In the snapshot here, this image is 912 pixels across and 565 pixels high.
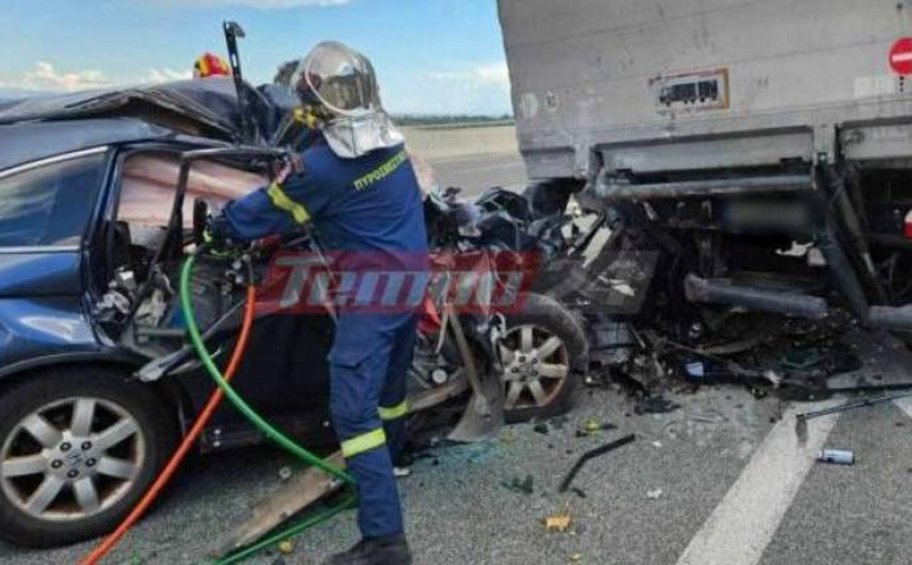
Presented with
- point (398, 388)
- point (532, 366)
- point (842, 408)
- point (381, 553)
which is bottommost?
point (842, 408)

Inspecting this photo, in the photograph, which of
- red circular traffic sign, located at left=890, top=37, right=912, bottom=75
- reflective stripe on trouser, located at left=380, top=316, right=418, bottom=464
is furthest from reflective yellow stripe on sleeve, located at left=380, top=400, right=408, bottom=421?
red circular traffic sign, located at left=890, top=37, right=912, bottom=75

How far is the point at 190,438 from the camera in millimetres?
3447

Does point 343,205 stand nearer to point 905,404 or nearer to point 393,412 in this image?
point 393,412

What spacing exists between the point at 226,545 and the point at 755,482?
7.31ft

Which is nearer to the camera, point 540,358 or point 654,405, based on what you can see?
point 540,358

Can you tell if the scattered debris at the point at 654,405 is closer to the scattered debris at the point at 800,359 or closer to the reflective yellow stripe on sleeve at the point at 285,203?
the scattered debris at the point at 800,359

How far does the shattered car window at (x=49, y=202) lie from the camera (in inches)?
144

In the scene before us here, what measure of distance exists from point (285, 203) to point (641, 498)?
1.93 meters

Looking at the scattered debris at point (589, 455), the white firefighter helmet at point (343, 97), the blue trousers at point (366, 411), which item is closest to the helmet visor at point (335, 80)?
the white firefighter helmet at point (343, 97)

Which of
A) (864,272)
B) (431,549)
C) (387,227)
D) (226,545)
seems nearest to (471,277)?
(387,227)

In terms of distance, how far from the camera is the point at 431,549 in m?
3.55

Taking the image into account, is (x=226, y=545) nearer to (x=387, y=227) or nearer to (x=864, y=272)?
(x=387, y=227)

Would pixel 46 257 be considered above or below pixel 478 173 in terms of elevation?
above

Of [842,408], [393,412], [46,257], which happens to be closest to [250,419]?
[393,412]
